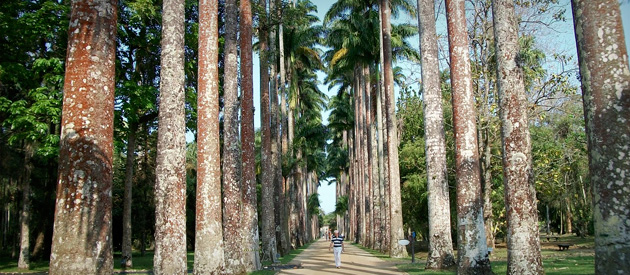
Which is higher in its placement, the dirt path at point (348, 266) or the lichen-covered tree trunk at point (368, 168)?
the lichen-covered tree trunk at point (368, 168)

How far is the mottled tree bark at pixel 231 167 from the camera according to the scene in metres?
14.3

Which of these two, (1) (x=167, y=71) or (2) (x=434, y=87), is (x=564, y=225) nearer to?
(2) (x=434, y=87)

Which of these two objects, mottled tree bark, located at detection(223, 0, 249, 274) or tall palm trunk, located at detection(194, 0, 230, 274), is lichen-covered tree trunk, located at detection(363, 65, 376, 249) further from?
tall palm trunk, located at detection(194, 0, 230, 274)

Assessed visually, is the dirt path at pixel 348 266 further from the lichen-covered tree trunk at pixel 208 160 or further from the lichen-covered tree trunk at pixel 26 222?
the lichen-covered tree trunk at pixel 26 222

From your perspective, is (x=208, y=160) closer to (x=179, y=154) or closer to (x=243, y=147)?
(x=179, y=154)

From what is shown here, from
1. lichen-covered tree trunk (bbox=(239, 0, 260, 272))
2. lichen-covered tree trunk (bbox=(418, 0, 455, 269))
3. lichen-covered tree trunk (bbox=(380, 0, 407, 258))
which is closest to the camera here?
lichen-covered tree trunk (bbox=(418, 0, 455, 269))

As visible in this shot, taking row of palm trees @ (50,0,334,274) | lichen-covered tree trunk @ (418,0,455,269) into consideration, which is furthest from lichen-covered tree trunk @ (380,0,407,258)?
lichen-covered tree trunk @ (418,0,455,269)

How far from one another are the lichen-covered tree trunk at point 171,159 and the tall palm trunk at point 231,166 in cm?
406

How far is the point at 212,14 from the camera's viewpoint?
1339 centimetres

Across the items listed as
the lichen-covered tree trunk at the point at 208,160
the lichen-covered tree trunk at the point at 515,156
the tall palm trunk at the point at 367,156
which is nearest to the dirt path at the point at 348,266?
the lichen-covered tree trunk at the point at 208,160

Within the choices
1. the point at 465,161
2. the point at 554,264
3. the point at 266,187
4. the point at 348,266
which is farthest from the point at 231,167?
the point at 554,264

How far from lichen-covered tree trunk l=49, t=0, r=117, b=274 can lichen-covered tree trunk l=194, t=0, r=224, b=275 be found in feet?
20.9

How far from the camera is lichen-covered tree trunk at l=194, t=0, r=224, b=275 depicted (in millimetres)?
11867

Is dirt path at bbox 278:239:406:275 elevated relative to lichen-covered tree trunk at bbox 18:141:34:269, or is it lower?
lower
